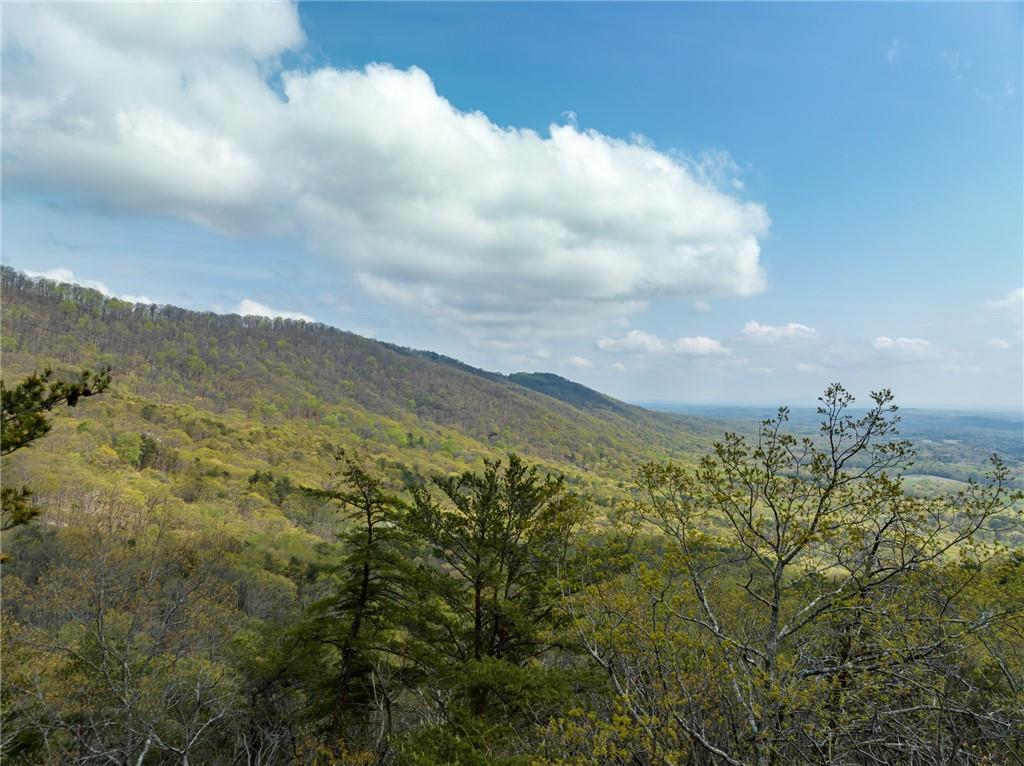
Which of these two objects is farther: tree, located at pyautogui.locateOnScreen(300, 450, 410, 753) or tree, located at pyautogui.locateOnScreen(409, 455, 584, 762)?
tree, located at pyautogui.locateOnScreen(300, 450, 410, 753)

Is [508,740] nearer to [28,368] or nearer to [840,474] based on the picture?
[840,474]

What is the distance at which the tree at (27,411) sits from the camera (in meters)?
6.62

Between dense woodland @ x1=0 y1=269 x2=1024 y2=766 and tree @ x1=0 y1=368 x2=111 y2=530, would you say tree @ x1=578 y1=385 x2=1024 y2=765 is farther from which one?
tree @ x1=0 y1=368 x2=111 y2=530

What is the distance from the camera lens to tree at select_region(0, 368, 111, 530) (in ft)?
21.7

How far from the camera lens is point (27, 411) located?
281 inches

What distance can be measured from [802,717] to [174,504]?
76689mm

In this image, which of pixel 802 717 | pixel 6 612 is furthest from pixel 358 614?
pixel 6 612

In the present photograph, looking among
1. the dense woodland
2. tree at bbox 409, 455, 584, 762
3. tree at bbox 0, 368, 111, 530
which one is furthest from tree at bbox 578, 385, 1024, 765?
tree at bbox 0, 368, 111, 530

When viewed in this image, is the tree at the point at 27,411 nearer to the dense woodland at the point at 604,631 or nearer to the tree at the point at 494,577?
the dense woodland at the point at 604,631

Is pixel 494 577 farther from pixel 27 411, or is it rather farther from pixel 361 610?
pixel 27 411

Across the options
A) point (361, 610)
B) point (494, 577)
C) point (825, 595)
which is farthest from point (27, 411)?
point (825, 595)

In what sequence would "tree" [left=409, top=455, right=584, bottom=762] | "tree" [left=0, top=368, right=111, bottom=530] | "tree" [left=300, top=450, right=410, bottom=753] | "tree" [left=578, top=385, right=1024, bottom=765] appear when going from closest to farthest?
1. "tree" [left=0, top=368, right=111, bottom=530]
2. "tree" [left=578, top=385, right=1024, bottom=765]
3. "tree" [left=409, top=455, right=584, bottom=762]
4. "tree" [left=300, top=450, right=410, bottom=753]

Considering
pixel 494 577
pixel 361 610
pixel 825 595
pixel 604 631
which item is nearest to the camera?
pixel 825 595

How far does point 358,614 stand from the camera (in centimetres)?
1420
